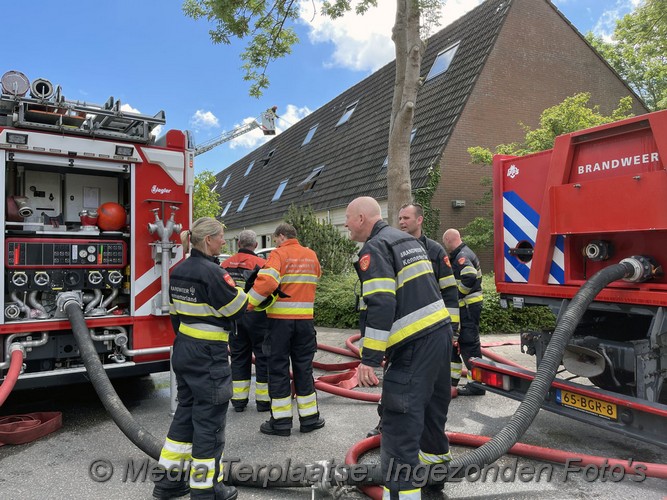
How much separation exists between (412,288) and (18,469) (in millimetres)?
3091

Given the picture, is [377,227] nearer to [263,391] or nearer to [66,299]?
[263,391]

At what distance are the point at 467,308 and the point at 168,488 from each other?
3524mm

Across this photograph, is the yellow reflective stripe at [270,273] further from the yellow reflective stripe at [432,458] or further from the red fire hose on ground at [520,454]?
the yellow reflective stripe at [432,458]

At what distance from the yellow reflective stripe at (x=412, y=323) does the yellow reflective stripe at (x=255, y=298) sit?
5.40 ft

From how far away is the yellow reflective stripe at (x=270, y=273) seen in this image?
426 centimetres

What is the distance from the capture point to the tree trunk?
23.5ft

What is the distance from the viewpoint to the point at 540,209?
13.8 ft

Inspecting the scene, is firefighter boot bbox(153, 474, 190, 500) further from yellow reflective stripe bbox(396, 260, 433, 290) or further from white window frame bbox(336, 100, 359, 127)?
white window frame bbox(336, 100, 359, 127)

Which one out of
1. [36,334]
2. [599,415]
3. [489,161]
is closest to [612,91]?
[489,161]

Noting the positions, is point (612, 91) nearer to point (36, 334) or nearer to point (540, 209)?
point (540, 209)

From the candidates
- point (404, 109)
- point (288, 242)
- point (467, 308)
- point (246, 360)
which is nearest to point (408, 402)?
point (288, 242)

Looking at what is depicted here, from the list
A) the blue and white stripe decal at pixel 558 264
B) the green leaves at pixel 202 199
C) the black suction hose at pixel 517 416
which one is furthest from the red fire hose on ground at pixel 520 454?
the green leaves at pixel 202 199

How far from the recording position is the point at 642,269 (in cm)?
333

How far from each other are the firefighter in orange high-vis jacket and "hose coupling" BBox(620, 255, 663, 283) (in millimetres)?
2493
